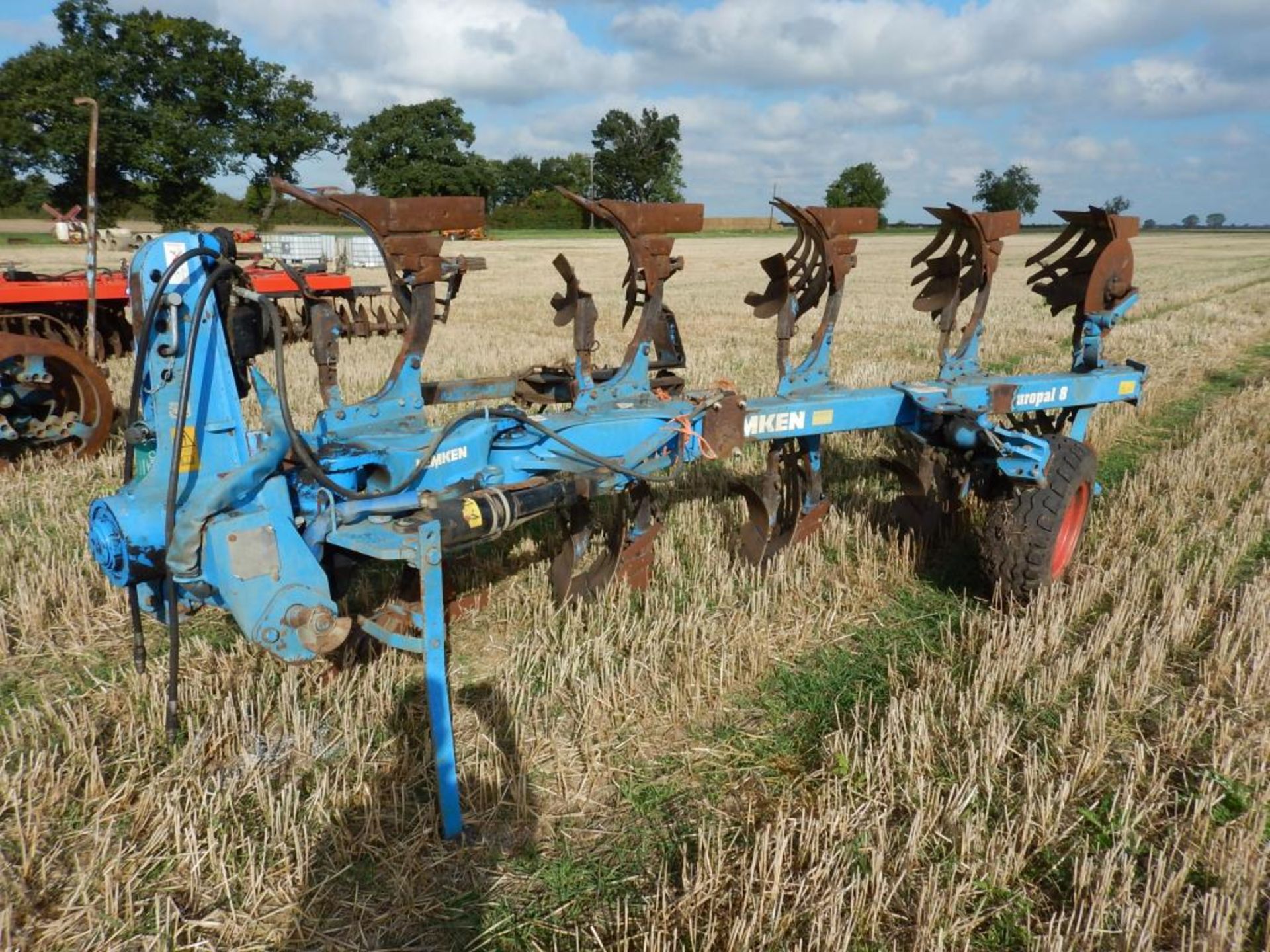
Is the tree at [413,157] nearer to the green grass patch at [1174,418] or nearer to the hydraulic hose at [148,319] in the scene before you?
the green grass patch at [1174,418]

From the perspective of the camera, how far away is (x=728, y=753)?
312cm

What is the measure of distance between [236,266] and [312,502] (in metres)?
0.78

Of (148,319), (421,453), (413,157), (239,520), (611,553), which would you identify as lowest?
(611,553)

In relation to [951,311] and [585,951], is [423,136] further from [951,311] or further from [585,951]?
[585,951]

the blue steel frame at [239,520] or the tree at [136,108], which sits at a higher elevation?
the tree at [136,108]

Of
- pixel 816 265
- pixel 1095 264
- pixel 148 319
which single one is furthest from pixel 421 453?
pixel 1095 264

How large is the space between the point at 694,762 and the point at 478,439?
1.44 m

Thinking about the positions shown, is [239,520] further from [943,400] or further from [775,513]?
[943,400]

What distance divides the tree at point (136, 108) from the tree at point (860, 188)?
39195 millimetres

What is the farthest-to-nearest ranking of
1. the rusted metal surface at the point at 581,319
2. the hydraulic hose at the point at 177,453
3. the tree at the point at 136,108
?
the tree at the point at 136,108 < the rusted metal surface at the point at 581,319 < the hydraulic hose at the point at 177,453

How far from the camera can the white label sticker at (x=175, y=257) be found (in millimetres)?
2699

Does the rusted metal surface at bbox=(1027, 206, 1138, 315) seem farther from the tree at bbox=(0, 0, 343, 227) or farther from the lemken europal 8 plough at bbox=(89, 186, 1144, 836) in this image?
the tree at bbox=(0, 0, 343, 227)

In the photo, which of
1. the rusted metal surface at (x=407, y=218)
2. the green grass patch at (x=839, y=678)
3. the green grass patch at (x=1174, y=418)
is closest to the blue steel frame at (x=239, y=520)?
the rusted metal surface at (x=407, y=218)

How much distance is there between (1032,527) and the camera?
4016 mm
